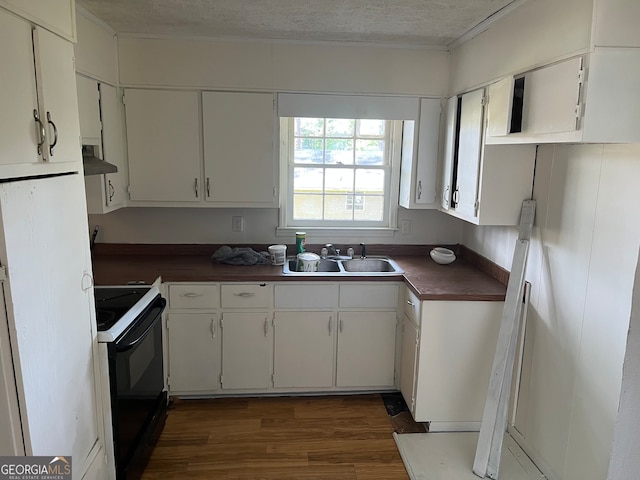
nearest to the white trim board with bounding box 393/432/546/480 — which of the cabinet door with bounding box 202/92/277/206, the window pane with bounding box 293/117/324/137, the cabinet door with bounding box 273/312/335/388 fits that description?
the cabinet door with bounding box 273/312/335/388

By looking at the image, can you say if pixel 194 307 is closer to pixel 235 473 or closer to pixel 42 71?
pixel 235 473

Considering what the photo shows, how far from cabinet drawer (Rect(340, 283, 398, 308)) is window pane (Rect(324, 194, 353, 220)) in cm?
76

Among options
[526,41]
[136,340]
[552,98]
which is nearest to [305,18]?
[526,41]

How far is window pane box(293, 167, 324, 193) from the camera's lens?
11.3 ft

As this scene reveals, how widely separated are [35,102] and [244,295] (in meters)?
1.68

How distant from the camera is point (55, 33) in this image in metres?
1.61

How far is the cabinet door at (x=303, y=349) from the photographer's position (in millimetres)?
2945

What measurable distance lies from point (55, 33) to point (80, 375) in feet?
4.29

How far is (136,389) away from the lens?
2.28m

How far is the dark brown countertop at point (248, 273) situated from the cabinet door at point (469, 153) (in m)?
0.45

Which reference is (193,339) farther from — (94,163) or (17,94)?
(17,94)

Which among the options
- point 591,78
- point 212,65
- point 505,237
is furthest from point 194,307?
point 591,78

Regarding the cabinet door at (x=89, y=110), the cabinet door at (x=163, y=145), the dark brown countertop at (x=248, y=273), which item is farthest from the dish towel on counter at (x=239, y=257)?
the cabinet door at (x=89, y=110)

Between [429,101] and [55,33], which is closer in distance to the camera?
[55,33]
